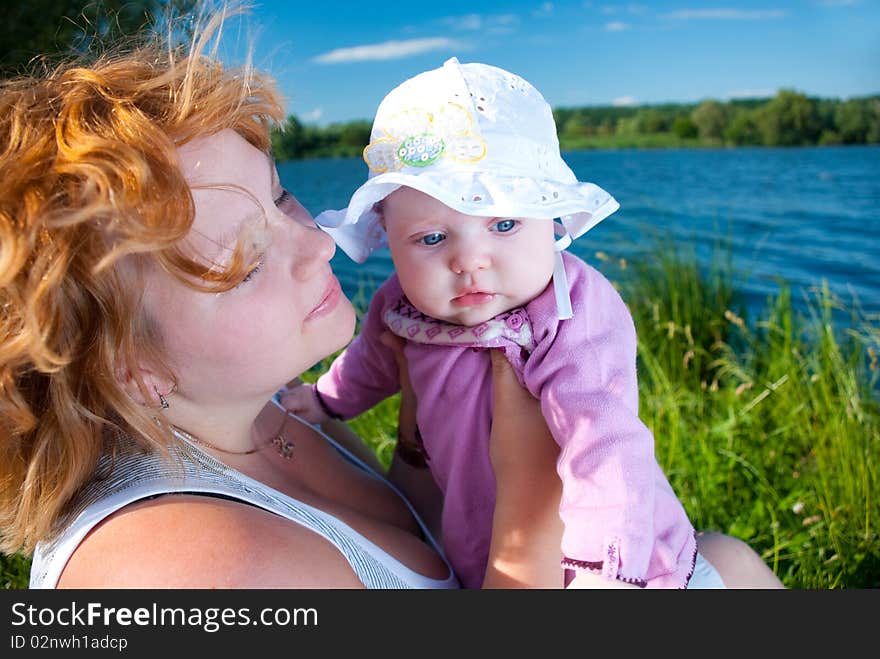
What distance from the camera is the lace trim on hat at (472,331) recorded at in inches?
62.1

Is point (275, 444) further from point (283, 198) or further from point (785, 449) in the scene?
point (785, 449)

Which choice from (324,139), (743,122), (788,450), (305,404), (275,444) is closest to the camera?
(275,444)

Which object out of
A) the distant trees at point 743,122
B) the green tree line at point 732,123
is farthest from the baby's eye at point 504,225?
the distant trees at point 743,122

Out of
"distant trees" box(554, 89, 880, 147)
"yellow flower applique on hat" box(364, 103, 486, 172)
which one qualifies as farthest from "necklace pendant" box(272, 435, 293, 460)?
"distant trees" box(554, 89, 880, 147)

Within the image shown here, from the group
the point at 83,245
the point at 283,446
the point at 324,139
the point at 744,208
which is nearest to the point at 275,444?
the point at 283,446

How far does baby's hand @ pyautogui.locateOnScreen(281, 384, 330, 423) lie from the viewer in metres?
Result: 2.01

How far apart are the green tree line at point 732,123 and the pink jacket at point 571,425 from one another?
7948mm

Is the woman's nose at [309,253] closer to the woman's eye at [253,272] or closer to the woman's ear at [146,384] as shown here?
the woman's eye at [253,272]

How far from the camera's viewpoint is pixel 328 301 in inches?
58.5

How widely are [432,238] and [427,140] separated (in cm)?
19

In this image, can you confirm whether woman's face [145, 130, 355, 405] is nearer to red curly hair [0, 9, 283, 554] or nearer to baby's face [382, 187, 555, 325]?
red curly hair [0, 9, 283, 554]

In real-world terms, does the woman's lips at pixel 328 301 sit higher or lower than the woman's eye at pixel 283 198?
lower

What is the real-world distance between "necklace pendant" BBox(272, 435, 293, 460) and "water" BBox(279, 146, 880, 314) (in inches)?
24.9
